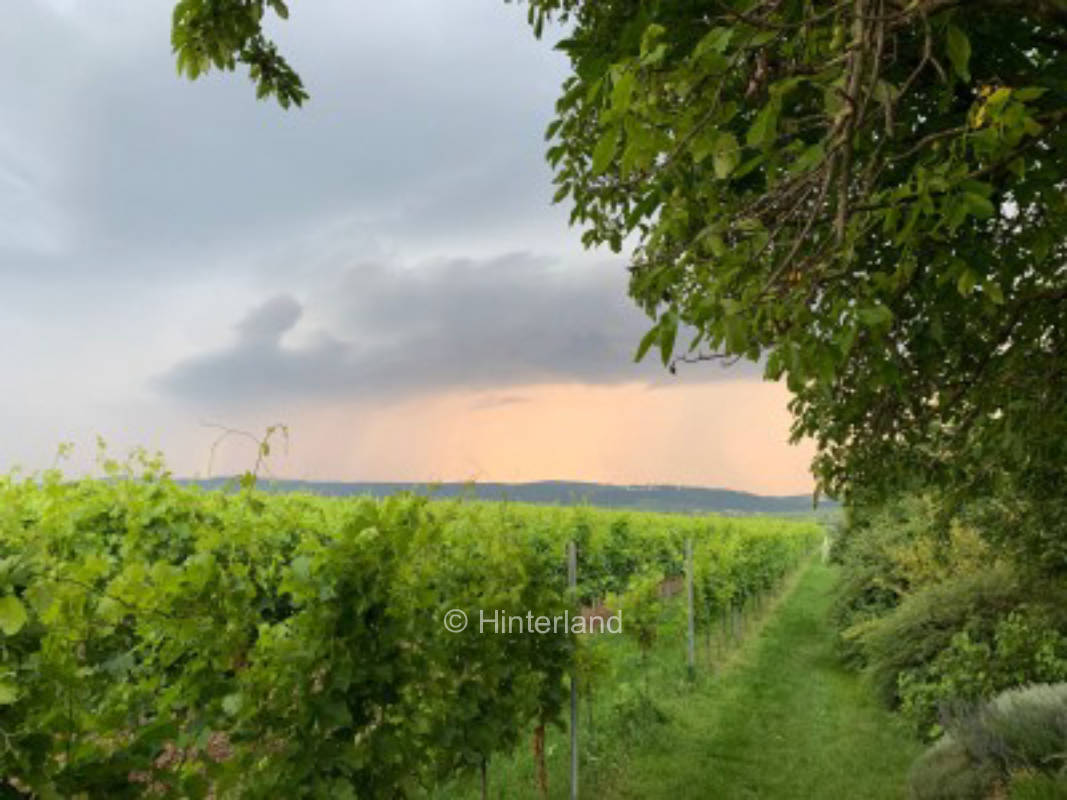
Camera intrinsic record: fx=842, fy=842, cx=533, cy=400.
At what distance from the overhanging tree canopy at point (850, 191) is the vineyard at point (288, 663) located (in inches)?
73.3

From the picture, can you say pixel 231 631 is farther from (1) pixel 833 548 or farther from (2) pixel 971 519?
(1) pixel 833 548

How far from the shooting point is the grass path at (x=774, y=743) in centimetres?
823

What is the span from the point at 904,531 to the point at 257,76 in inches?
532

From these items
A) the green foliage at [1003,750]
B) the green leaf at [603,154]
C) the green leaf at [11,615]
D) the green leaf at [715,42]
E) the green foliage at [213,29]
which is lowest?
the green foliage at [1003,750]

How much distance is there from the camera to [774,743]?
10.0 m

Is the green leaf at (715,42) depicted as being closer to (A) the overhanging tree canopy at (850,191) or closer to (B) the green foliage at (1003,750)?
(A) the overhanging tree canopy at (850,191)

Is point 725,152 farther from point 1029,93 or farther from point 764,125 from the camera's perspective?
point 1029,93

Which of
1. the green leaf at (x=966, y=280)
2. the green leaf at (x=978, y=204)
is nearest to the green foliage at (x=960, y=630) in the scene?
the green leaf at (x=966, y=280)

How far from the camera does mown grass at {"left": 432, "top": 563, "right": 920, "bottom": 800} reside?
8008mm

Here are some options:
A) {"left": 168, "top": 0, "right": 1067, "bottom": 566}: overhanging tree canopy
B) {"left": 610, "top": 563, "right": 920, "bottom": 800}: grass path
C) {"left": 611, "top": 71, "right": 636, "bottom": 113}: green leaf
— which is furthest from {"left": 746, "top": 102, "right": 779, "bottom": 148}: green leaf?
{"left": 610, "top": 563, "right": 920, "bottom": 800}: grass path

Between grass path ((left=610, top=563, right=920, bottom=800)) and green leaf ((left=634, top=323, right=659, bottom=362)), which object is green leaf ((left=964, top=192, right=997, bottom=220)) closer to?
green leaf ((left=634, top=323, right=659, bottom=362))

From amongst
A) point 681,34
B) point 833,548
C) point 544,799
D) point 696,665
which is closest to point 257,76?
point 681,34

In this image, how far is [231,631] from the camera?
363cm

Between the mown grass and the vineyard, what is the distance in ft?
2.83
